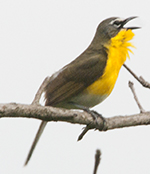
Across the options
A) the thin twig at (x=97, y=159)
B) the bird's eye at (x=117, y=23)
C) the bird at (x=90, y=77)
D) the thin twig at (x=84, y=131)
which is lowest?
the thin twig at (x=84, y=131)

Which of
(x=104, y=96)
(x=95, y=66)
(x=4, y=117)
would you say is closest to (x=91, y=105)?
(x=104, y=96)

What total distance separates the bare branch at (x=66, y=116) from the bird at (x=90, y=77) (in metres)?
0.78

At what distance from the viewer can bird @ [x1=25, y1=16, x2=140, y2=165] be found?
5.49 metres

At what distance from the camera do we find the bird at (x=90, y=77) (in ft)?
18.0

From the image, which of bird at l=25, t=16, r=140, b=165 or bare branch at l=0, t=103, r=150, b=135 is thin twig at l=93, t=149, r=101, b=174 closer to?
bare branch at l=0, t=103, r=150, b=135

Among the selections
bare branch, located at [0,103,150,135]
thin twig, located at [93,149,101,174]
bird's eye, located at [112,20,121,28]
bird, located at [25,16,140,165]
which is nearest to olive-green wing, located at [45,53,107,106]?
bird, located at [25,16,140,165]

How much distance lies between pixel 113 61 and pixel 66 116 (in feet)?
7.07

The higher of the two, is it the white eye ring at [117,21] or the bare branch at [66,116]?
the white eye ring at [117,21]

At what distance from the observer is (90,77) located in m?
5.53

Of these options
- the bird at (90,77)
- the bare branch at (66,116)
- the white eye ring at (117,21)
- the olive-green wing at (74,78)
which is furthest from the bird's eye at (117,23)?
the bare branch at (66,116)

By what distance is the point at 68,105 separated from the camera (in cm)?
566

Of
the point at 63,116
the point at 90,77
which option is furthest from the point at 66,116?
the point at 90,77

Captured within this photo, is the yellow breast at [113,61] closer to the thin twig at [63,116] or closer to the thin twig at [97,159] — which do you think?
the thin twig at [63,116]

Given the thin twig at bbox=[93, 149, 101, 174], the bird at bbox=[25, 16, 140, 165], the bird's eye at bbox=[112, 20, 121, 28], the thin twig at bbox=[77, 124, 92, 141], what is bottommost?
the thin twig at bbox=[77, 124, 92, 141]
